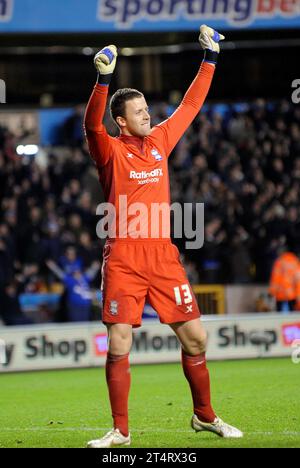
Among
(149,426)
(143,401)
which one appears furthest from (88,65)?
(149,426)

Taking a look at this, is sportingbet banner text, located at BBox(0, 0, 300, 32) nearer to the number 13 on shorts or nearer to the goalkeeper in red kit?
the goalkeeper in red kit

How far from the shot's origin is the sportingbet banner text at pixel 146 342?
516 inches

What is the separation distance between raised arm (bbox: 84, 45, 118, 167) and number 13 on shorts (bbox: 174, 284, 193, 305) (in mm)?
911

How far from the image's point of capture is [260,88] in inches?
896

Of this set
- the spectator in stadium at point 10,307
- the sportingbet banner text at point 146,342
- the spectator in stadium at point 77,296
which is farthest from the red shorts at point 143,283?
the spectator in stadium at point 77,296

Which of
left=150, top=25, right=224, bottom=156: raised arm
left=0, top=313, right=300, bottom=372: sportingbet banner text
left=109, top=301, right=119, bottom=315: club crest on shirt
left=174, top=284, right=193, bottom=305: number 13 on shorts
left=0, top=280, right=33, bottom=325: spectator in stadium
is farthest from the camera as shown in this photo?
left=0, top=280, right=33, bottom=325: spectator in stadium

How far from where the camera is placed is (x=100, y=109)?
639cm

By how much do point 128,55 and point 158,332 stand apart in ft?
35.0

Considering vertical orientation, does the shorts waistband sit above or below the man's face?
below

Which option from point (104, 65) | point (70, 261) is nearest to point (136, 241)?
point (104, 65)

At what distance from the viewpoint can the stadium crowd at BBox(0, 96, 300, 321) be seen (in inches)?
628

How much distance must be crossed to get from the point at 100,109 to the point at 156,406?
3465 mm

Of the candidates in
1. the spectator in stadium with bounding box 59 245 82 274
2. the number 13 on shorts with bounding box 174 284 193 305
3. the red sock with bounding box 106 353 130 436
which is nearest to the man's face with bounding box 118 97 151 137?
the number 13 on shorts with bounding box 174 284 193 305
